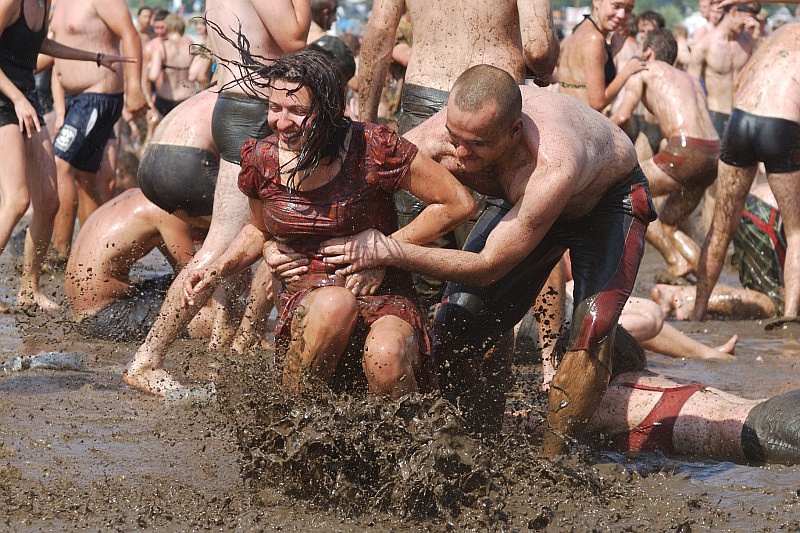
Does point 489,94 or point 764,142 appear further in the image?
point 764,142

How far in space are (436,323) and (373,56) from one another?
1600mm

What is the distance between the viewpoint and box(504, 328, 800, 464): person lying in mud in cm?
435

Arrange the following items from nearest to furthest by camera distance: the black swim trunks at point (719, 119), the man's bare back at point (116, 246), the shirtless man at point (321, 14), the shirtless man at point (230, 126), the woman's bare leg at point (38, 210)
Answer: the shirtless man at point (230, 126) < the man's bare back at point (116, 246) < the woman's bare leg at point (38, 210) < the shirtless man at point (321, 14) < the black swim trunks at point (719, 119)

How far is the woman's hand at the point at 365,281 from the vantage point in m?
3.70

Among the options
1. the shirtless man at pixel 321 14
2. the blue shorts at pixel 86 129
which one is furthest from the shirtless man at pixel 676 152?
the blue shorts at pixel 86 129

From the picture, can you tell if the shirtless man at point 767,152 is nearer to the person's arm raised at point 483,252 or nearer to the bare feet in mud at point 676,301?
the bare feet in mud at point 676,301

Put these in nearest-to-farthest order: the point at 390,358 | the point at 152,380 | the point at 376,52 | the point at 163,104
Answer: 1. the point at 390,358
2. the point at 152,380
3. the point at 376,52
4. the point at 163,104

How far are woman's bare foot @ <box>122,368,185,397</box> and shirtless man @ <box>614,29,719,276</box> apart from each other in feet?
15.2

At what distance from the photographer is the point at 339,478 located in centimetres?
356

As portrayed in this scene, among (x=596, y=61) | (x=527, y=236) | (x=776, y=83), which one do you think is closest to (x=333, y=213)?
(x=527, y=236)

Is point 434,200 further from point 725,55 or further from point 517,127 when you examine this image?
point 725,55

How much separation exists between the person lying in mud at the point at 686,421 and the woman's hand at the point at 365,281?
41.1 inches

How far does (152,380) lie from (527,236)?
1948mm

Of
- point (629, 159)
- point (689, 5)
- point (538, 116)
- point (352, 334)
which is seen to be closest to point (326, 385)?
point (352, 334)
